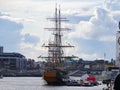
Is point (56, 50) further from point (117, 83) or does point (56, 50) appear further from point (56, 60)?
point (117, 83)

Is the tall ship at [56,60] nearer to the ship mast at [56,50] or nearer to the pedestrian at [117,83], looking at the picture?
the ship mast at [56,50]

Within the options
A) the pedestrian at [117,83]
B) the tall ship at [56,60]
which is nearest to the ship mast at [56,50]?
the tall ship at [56,60]

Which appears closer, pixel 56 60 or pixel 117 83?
pixel 117 83

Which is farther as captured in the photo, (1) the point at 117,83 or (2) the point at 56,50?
(2) the point at 56,50

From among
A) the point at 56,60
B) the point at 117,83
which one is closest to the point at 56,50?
the point at 56,60

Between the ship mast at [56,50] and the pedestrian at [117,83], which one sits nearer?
the pedestrian at [117,83]

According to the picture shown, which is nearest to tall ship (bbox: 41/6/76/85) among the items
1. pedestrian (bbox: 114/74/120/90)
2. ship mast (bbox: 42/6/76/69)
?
ship mast (bbox: 42/6/76/69)

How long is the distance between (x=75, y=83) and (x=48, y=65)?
14.1 m

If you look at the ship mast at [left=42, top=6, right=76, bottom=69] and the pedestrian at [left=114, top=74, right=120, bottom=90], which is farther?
the ship mast at [left=42, top=6, right=76, bottom=69]

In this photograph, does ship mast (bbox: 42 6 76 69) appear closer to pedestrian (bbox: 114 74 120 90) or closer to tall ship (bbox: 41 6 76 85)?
tall ship (bbox: 41 6 76 85)

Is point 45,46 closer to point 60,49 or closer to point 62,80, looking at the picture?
point 60,49

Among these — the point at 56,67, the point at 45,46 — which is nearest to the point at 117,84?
the point at 56,67

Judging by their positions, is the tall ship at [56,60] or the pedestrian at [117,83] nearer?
the pedestrian at [117,83]

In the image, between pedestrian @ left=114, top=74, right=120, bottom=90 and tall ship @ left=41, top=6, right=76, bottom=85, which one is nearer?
pedestrian @ left=114, top=74, right=120, bottom=90
